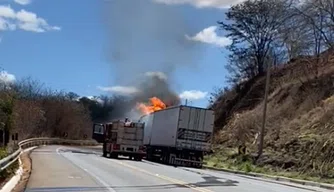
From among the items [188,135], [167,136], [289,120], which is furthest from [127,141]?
[289,120]

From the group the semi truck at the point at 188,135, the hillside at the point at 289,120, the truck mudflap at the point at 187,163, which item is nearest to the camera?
the hillside at the point at 289,120

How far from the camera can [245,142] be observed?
5241cm

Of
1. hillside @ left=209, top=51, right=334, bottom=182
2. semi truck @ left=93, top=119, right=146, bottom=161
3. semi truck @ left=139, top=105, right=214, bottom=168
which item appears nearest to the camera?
hillside @ left=209, top=51, right=334, bottom=182

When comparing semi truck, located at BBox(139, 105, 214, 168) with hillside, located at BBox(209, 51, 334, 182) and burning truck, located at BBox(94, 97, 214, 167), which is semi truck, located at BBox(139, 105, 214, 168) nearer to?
burning truck, located at BBox(94, 97, 214, 167)

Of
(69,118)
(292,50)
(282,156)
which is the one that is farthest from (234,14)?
(69,118)

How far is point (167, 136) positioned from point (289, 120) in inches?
407

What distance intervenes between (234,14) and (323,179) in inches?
1442

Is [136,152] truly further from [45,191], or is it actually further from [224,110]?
[45,191]

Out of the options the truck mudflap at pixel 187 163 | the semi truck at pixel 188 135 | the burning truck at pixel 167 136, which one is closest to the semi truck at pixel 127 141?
the burning truck at pixel 167 136

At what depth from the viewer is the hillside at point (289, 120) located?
37500 mm

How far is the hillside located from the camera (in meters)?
37.5

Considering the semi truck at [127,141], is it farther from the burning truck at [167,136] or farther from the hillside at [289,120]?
the hillside at [289,120]

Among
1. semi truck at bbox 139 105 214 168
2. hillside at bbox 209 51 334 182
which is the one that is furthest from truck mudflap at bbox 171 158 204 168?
hillside at bbox 209 51 334 182

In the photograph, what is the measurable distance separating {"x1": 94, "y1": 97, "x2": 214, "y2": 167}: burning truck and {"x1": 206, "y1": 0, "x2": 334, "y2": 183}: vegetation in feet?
9.36
